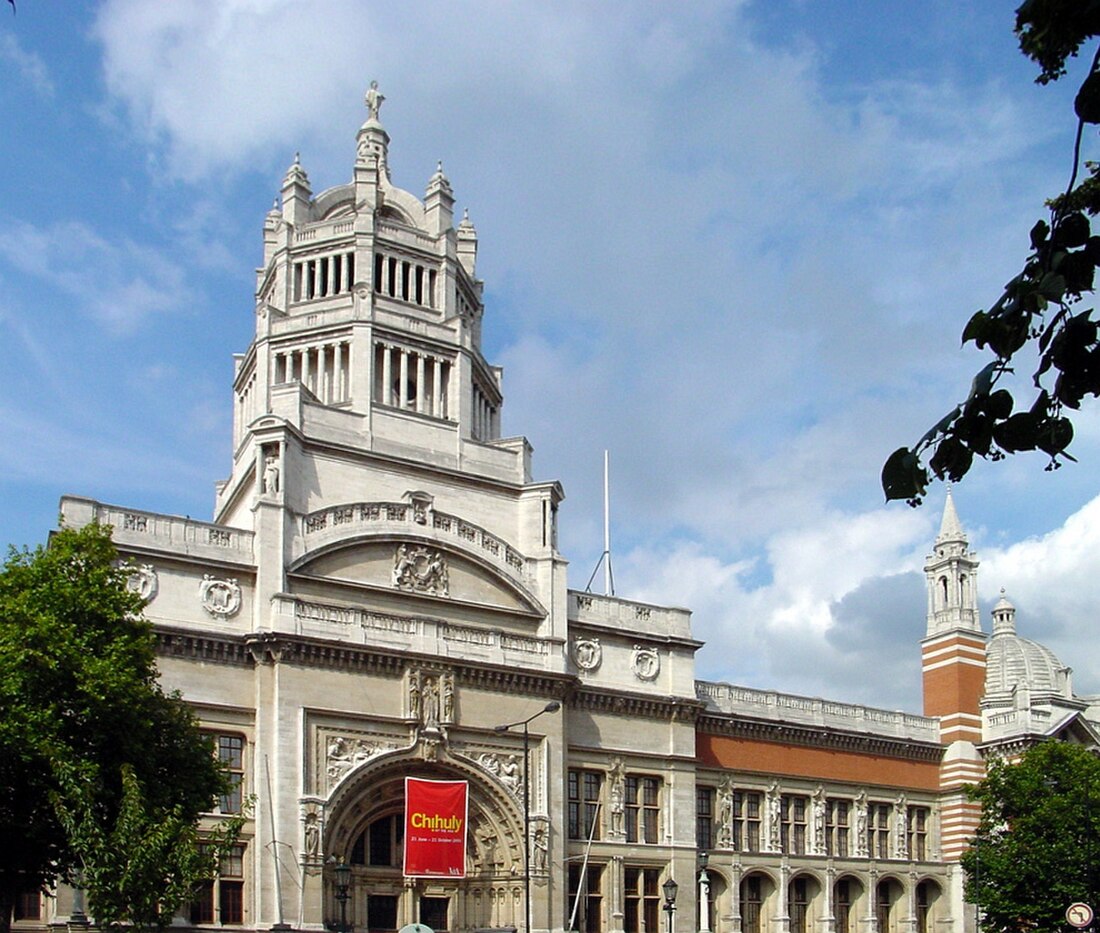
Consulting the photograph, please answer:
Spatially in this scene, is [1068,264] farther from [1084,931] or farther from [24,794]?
[1084,931]

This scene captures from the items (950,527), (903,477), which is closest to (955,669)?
(950,527)

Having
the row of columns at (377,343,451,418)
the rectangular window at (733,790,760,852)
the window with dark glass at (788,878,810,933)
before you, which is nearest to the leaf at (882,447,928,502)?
the row of columns at (377,343,451,418)

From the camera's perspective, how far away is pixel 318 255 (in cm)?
6594

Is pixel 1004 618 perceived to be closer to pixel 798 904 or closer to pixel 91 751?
pixel 798 904

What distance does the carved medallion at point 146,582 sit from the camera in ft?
163

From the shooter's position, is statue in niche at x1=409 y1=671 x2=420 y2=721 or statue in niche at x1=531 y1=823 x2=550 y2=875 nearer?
statue in niche at x1=409 y1=671 x2=420 y2=721

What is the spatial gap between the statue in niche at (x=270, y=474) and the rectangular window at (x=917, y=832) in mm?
36193

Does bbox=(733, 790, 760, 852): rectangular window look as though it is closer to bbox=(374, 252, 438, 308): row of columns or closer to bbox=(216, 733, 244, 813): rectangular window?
bbox=(216, 733, 244, 813): rectangular window

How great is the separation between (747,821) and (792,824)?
2913mm

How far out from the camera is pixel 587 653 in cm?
6069

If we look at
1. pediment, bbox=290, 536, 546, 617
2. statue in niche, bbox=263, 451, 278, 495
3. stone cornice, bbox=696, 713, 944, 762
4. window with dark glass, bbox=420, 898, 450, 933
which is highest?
statue in niche, bbox=263, 451, 278, 495

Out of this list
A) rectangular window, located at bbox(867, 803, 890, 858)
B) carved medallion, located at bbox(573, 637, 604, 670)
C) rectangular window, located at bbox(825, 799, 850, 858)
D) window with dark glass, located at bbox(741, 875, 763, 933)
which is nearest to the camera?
carved medallion, located at bbox(573, 637, 604, 670)

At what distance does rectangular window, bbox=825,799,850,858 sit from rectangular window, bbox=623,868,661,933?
37.0 ft

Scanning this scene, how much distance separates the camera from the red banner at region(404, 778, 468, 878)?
52281 millimetres
